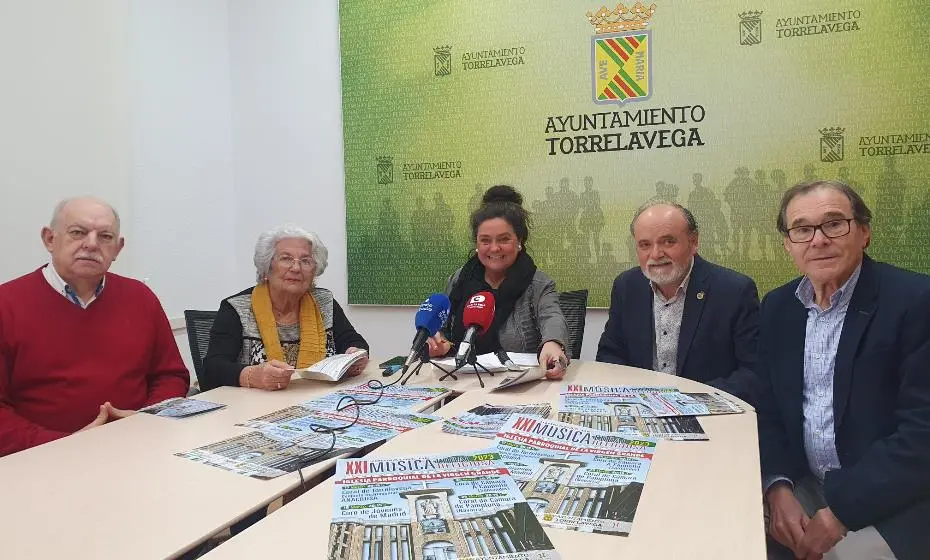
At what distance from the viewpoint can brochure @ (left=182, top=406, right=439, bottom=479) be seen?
52.0 inches

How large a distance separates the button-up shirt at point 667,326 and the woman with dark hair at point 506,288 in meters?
0.39

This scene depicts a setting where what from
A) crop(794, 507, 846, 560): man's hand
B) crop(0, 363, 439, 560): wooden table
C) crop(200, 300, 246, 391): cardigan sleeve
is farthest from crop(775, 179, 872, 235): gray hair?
crop(200, 300, 246, 391): cardigan sleeve

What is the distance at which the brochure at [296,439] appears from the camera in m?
1.32

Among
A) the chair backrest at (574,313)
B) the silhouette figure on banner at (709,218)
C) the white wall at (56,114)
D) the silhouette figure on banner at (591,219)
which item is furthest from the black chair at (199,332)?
the silhouette figure on banner at (709,218)

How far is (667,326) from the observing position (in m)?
2.45

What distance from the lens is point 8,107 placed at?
2.67 meters

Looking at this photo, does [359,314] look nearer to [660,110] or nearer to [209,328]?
[209,328]

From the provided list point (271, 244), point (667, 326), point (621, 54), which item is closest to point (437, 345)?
point (271, 244)

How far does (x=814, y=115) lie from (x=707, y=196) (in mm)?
620

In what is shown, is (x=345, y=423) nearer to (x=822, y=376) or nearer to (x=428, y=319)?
(x=428, y=319)

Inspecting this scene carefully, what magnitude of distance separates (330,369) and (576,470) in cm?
112

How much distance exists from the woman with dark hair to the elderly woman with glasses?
519 mm

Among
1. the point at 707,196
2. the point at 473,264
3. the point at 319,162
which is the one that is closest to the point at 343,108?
the point at 319,162

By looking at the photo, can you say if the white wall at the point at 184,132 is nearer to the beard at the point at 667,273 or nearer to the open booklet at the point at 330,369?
the beard at the point at 667,273
